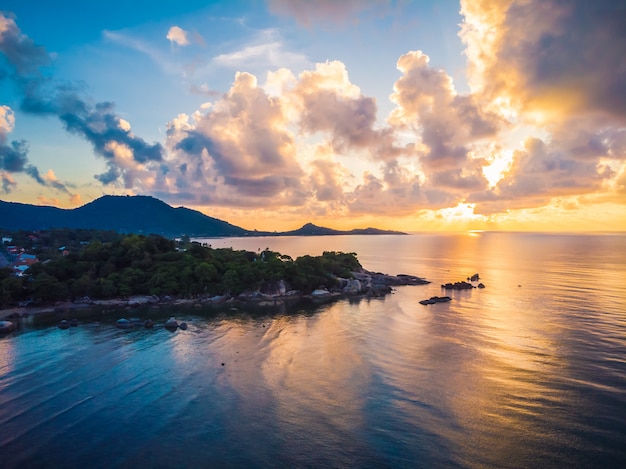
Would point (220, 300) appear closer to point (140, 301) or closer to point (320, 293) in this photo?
point (140, 301)

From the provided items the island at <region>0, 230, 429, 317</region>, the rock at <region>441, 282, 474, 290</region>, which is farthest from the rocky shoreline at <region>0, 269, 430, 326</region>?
the rock at <region>441, 282, 474, 290</region>

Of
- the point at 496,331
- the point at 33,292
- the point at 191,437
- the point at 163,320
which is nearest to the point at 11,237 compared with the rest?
the point at 33,292

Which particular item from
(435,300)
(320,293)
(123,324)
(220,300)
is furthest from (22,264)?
Answer: (435,300)

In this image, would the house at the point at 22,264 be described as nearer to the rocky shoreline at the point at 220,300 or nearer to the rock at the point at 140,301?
the rocky shoreline at the point at 220,300

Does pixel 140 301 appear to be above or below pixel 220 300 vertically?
below

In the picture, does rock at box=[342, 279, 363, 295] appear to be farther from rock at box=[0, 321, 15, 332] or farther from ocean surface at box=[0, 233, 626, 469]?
rock at box=[0, 321, 15, 332]

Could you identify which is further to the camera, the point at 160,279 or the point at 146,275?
the point at 146,275
